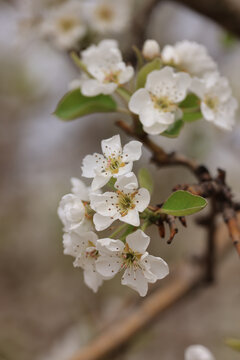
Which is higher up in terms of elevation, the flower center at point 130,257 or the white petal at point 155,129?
the white petal at point 155,129

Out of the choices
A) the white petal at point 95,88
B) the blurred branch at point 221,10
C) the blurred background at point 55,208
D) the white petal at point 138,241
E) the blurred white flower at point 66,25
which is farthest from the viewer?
the blurred background at point 55,208

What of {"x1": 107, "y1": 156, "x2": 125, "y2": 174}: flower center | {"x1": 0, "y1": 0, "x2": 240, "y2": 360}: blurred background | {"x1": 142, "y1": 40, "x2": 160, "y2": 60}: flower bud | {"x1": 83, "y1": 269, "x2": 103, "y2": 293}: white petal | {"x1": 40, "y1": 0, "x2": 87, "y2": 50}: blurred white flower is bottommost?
{"x1": 0, "y1": 0, "x2": 240, "y2": 360}: blurred background

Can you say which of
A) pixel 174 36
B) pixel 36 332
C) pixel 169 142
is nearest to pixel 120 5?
pixel 174 36

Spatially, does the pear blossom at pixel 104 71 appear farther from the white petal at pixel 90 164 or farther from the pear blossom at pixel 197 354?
the pear blossom at pixel 197 354

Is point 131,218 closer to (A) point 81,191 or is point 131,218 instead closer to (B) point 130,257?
(B) point 130,257

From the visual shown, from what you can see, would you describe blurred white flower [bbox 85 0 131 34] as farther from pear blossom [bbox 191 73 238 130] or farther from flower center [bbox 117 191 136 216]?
flower center [bbox 117 191 136 216]

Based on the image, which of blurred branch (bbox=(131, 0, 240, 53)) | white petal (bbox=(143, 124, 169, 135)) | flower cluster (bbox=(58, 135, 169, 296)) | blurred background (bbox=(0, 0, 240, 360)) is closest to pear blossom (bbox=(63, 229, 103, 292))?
flower cluster (bbox=(58, 135, 169, 296))

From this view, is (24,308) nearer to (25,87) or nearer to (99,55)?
(25,87)

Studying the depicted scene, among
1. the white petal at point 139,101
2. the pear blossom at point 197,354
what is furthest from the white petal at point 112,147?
the pear blossom at point 197,354
